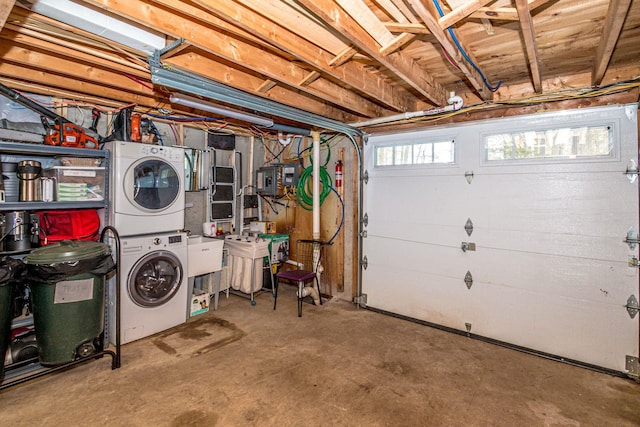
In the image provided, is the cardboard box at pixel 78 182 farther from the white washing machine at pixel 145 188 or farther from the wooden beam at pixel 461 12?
the wooden beam at pixel 461 12

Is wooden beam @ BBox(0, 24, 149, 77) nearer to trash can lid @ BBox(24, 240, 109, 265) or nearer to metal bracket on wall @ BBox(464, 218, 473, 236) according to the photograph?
trash can lid @ BBox(24, 240, 109, 265)

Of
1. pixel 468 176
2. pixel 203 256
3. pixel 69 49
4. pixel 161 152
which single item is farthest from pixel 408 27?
pixel 203 256

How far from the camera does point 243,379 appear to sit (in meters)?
2.51

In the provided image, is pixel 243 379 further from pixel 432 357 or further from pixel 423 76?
pixel 423 76

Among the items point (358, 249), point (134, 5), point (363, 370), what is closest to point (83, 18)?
point (134, 5)

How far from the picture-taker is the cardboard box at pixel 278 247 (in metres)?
4.46

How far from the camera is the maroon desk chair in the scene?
3824 millimetres

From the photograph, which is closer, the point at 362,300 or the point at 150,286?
the point at 150,286

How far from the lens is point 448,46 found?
81.3 inches

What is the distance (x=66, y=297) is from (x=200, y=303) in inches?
62.1

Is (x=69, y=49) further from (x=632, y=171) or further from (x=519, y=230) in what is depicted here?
(x=632, y=171)

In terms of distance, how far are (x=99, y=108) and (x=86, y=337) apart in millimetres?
2463

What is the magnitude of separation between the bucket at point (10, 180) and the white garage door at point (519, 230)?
11.6ft

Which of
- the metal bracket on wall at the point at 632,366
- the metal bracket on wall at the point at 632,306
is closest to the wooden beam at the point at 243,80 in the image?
the metal bracket on wall at the point at 632,306
